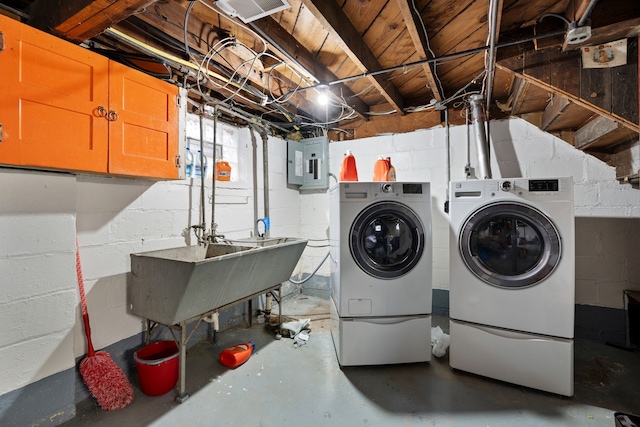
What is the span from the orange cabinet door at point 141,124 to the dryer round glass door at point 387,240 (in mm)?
1426

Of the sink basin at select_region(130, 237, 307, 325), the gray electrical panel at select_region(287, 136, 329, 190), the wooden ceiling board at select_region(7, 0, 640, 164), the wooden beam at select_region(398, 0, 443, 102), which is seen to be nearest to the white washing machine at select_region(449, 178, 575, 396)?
the wooden ceiling board at select_region(7, 0, 640, 164)

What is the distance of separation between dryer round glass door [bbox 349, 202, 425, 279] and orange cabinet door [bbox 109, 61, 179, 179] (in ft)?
4.68

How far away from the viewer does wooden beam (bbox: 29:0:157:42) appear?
1.23 meters

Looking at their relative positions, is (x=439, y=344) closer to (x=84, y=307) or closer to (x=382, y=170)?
(x=382, y=170)

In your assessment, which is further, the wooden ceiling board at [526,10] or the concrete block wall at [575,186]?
the concrete block wall at [575,186]

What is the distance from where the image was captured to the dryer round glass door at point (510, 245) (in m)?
1.79

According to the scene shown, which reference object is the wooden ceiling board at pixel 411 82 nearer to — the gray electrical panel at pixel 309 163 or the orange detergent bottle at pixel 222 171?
the gray electrical panel at pixel 309 163

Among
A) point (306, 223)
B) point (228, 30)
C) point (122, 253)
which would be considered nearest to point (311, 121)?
point (306, 223)

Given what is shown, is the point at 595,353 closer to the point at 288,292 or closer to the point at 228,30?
the point at 288,292

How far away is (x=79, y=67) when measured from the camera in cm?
140

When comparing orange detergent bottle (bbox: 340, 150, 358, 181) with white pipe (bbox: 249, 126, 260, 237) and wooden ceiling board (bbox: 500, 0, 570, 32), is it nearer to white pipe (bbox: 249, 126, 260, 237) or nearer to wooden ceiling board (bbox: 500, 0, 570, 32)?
white pipe (bbox: 249, 126, 260, 237)

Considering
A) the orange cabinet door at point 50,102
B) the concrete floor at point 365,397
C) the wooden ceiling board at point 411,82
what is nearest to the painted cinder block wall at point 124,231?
the orange cabinet door at point 50,102

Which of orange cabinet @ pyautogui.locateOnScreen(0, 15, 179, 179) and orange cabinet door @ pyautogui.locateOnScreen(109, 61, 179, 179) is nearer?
orange cabinet @ pyautogui.locateOnScreen(0, 15, 179, 179)

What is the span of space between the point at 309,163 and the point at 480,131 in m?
1.98
